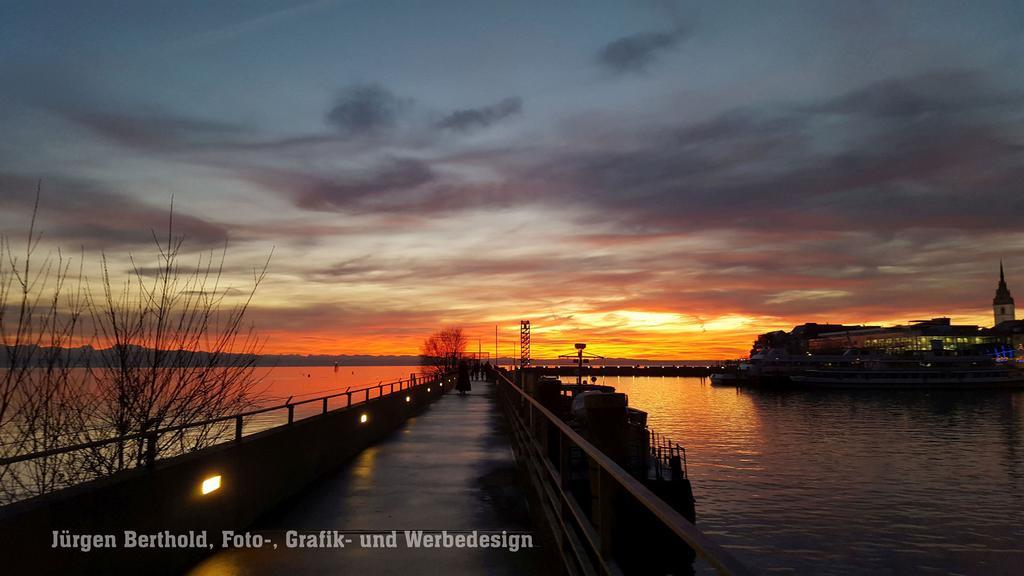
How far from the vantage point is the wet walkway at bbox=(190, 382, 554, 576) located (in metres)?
6.48

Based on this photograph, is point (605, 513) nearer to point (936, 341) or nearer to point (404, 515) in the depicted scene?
point (404, 515)

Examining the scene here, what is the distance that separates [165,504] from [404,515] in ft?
10.4

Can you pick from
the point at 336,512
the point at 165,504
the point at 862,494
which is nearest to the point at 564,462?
the point at 165,504

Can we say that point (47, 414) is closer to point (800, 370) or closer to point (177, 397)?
point (177, 397)

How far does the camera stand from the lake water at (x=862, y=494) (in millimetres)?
20797

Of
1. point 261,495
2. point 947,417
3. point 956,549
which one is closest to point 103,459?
point 261,495

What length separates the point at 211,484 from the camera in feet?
23.5

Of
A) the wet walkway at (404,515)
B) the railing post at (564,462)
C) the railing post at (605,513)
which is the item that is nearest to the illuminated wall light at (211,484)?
the wet walkway at (404,515)

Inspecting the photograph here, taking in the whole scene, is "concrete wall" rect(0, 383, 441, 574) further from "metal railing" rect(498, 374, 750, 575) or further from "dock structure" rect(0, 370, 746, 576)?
"metal railing" rect(498, 374, 750, 575)

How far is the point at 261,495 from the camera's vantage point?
340 inches

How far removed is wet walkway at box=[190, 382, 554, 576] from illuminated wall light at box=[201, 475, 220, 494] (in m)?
0.50

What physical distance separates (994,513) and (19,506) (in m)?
33.7

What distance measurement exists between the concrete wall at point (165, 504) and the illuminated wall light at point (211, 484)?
0.05 meters

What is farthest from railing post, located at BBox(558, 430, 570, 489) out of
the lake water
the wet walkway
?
the lake water
